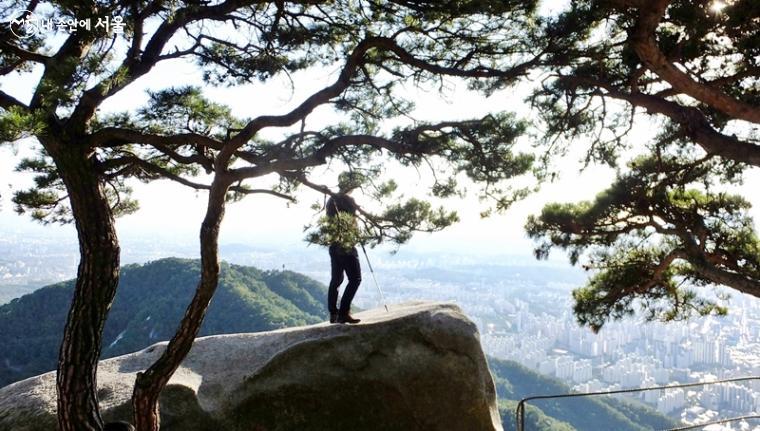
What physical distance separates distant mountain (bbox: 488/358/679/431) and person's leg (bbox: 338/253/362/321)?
68.8 ft

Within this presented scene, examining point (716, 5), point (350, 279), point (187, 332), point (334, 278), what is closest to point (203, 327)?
point (334, 278)

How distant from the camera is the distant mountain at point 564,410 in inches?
965

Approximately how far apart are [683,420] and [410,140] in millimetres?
32174

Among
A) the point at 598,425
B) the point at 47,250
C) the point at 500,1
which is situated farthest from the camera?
the point at 47,250

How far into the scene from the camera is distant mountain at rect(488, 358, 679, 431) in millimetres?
24500

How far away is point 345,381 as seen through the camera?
437 cm

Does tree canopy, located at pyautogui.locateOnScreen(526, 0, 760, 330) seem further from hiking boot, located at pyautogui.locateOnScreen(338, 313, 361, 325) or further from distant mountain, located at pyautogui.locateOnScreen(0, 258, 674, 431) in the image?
distant mountain, located at pyautogui.locateOnScreen(0, 258, 674, 431)

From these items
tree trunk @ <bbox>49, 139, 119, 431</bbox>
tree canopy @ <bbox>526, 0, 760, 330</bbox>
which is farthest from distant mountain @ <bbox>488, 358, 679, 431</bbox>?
tree trunk @ <bbox>49, 139, 119, 431</bbox>

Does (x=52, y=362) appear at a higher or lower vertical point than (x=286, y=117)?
lower

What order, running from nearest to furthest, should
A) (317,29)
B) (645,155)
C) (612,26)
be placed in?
1. (612,26)
2. (317,29)
3. (645,155)

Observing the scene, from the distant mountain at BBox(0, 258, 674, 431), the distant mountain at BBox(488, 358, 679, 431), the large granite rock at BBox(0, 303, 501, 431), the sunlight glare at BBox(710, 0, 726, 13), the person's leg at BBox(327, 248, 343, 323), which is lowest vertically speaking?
the distant mountain at BBox(488, 358, 679, 431)

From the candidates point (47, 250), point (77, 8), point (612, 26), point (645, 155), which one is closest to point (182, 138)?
point (77, 8)

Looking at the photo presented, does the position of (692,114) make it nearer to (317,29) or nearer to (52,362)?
(317,29)

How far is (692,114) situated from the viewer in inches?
134
